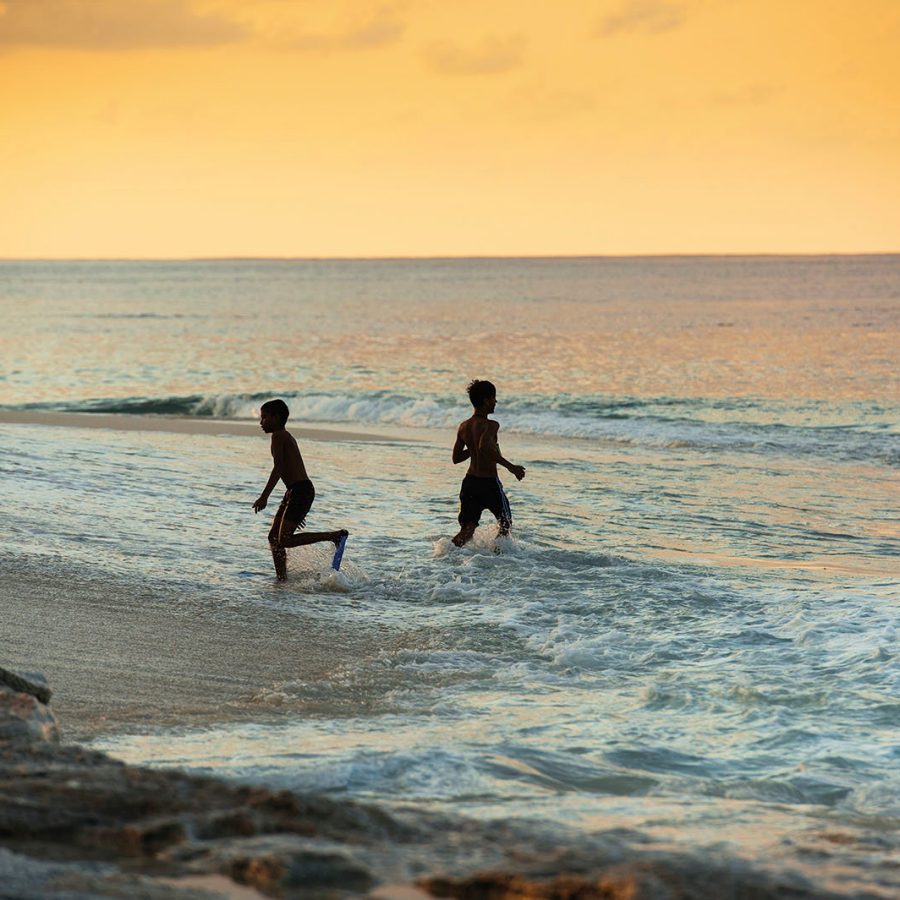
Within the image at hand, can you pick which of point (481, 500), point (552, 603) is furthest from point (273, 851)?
point (481, 500)

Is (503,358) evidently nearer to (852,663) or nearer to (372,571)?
(372,571)

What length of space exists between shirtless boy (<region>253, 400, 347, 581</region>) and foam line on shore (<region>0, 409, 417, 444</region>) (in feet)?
37.0

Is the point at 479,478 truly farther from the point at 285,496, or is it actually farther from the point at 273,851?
the point at 273,851

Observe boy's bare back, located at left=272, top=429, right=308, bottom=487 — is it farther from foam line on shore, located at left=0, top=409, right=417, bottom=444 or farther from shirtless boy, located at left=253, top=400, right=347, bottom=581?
foam line on shore, located at left=0, top=409, right=417, bottom=444

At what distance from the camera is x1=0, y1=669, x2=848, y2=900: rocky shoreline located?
353 centimetres

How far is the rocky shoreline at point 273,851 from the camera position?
3.53 metres

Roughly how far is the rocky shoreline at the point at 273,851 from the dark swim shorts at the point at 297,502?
5.53 meters

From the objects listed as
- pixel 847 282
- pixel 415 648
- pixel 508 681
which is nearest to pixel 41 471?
pixel 415 648

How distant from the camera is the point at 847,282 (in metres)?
117

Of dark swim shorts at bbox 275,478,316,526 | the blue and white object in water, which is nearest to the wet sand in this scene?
the blue and white object in water

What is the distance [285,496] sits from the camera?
33.0ft

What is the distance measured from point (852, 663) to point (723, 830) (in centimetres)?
307

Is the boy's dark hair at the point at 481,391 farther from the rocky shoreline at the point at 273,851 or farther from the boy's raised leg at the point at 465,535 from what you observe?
the rocky shoreline at the point at 273,851

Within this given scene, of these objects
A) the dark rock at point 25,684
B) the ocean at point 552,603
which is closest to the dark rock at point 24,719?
the dark rock at point 25,684
